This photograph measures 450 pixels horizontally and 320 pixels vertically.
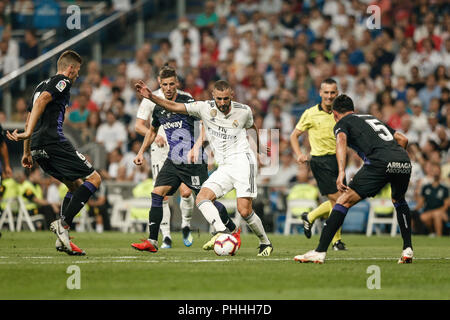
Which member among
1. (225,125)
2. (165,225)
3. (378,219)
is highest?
(225,125)

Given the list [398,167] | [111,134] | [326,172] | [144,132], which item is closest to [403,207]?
[398,167]

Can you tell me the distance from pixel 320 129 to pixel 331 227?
14.1 ft

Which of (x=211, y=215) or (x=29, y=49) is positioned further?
(x=29, y=49)

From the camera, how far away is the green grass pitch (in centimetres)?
809

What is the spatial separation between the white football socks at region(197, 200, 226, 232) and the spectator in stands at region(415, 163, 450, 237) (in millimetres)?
9638

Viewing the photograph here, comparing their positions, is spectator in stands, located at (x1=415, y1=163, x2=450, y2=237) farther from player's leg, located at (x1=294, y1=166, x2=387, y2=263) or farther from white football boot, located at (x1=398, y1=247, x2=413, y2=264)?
player's leg, located at (x1=294, y1=166, x2=387, y2=263)

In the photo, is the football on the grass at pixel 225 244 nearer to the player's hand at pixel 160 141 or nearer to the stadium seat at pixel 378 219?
the player's hand at pixel 160 141

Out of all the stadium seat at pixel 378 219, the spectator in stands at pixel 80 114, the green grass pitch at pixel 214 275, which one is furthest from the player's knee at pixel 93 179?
the spectator in stands at pixel 80 114

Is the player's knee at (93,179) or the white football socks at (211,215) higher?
the player's knee at (93,179)

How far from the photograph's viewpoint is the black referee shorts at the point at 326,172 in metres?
14.5

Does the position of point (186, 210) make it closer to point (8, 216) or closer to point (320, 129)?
point (320, 129)

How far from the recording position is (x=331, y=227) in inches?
415

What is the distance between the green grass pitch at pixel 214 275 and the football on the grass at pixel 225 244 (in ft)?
0.44
